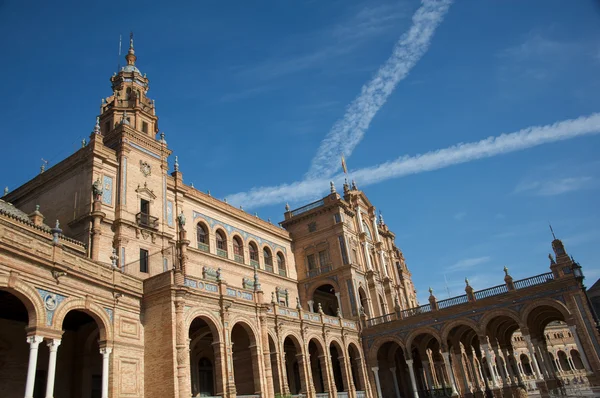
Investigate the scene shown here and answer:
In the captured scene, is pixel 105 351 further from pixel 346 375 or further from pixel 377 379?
pixel 377 379

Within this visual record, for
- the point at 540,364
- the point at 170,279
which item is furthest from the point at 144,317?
the point at 540,364

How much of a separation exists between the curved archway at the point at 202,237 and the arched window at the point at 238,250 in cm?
315

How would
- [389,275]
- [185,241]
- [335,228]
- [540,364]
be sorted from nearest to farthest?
[185,241]
[540,364]
[335,228]
[389,275]

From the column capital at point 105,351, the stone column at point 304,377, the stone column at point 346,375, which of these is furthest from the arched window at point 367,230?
the column capital at point 105,351

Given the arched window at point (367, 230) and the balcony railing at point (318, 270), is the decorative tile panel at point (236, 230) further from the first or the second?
the arched window at point (367, 230)

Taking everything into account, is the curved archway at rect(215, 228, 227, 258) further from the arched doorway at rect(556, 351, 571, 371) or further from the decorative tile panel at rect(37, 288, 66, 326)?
the arched doorway at rect(556, 351, 571, 371)

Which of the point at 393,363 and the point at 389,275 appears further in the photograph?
the point at 389,275

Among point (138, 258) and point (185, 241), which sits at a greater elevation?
point (185, 241)

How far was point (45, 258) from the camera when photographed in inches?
672

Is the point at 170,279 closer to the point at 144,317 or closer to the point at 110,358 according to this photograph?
the point at 144,317

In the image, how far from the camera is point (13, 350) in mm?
20203

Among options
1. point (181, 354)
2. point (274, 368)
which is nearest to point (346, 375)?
point (274, 368)

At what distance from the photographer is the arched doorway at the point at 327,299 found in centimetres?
4460

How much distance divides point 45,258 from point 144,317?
20.9ft
